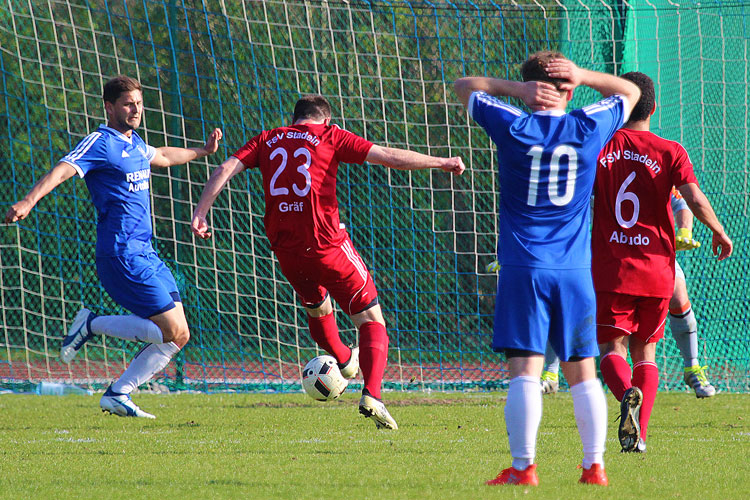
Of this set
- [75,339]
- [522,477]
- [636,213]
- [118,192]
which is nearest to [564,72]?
[636,213]

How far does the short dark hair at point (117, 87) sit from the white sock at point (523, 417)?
3.69 metres

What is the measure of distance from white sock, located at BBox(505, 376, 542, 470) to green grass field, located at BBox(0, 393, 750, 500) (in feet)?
0.48

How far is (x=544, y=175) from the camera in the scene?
3.64 m

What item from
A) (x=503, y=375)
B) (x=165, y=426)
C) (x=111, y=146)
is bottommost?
(x=503, y=375)

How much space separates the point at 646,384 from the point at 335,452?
5.46ft

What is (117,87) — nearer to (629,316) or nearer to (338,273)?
(338,273)

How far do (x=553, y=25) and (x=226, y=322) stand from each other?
467cm

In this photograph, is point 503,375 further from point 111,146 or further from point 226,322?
point 111,146

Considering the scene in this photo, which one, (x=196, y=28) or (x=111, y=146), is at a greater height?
(x=196, y=28)

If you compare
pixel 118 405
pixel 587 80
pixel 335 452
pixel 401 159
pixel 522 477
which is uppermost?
pixel 587 80

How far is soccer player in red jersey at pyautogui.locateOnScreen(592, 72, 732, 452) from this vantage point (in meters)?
4.82

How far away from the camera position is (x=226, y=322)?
1023cm

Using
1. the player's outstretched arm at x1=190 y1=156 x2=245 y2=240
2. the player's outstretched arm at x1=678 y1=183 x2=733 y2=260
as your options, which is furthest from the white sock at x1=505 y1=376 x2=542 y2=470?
the player's outstretched arm at x1=190 y1=156 x2=245 y2=240

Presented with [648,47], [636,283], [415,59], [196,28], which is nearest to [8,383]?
[196,28]
